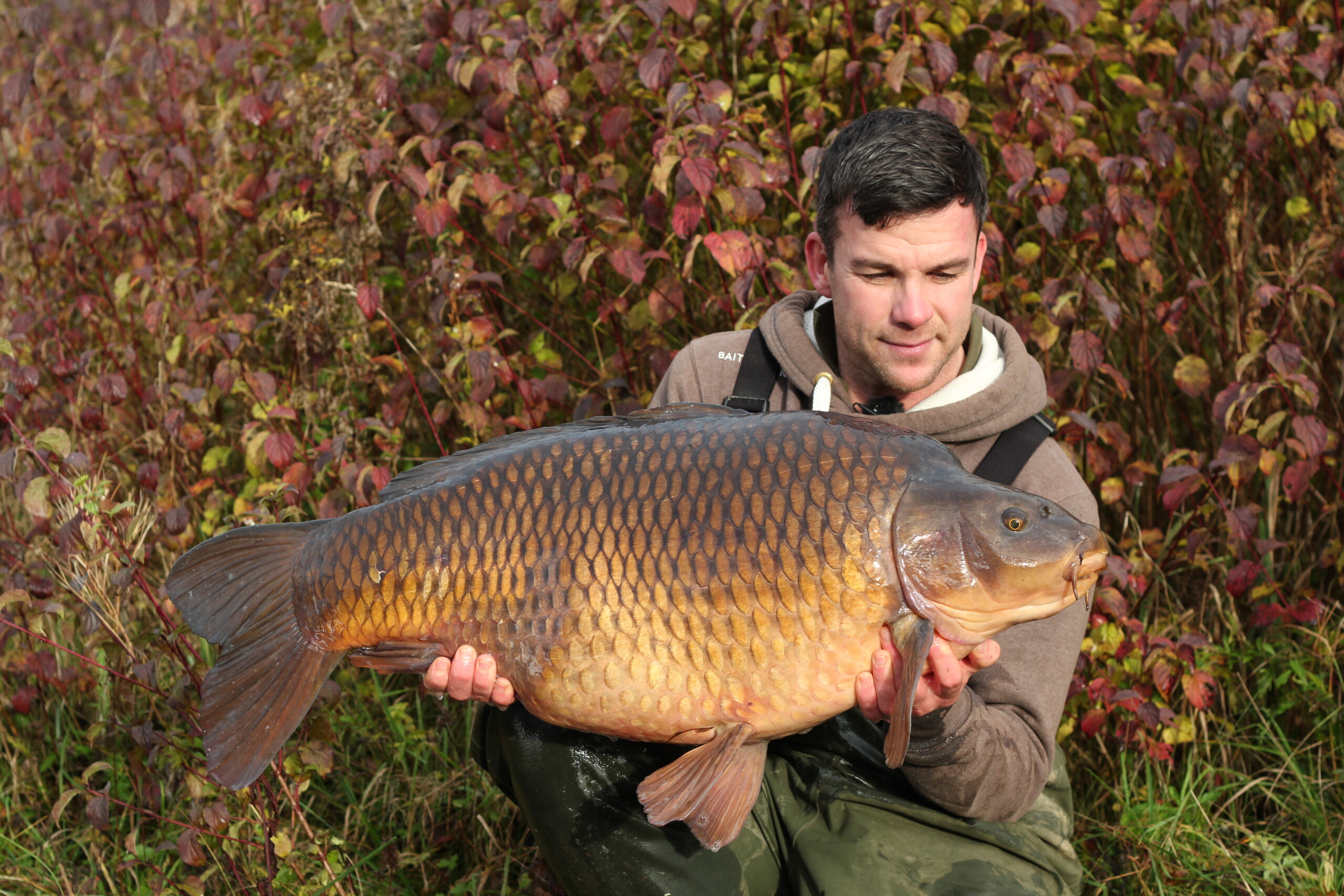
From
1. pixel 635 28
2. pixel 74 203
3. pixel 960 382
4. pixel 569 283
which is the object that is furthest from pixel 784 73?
pixel 74 203

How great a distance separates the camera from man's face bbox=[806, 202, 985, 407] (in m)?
1.97

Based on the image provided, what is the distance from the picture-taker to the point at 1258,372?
8.57 ft

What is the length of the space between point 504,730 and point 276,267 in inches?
60.3

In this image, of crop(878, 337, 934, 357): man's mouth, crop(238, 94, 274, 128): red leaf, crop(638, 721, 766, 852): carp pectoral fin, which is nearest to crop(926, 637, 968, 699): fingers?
crop(638, 721, 766, 852): carp pectoral fin

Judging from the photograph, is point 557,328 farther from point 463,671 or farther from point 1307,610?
point 1307,610

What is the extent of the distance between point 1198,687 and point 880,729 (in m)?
0.82

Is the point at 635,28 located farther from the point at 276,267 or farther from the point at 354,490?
the point at 354,490

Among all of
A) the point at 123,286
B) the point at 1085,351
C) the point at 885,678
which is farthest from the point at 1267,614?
the point at 123,286

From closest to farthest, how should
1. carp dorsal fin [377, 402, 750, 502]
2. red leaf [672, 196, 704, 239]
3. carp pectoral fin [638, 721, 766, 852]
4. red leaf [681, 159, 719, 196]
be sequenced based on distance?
carp pectoral fin [638, 721, 766, 852] → carp dorsal fin [377, 402, 750, 502] → red leaf [681, 159, 719, 196] → red leaf [672, 196, 704, 239]

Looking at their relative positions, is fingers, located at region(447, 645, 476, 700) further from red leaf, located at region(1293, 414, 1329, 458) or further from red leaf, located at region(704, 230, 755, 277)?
red leaf, located at region(1293, 414, 1329, 458)

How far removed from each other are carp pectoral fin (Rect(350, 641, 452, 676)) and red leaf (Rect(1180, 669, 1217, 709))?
1.56m

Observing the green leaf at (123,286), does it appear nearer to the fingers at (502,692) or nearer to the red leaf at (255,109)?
the red leaf at (255,109)

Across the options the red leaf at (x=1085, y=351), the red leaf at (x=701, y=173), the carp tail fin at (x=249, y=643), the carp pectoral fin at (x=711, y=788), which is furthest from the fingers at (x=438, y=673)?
the red leaf at (x=1085, y=351)

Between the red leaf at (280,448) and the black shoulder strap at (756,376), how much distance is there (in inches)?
39.8
